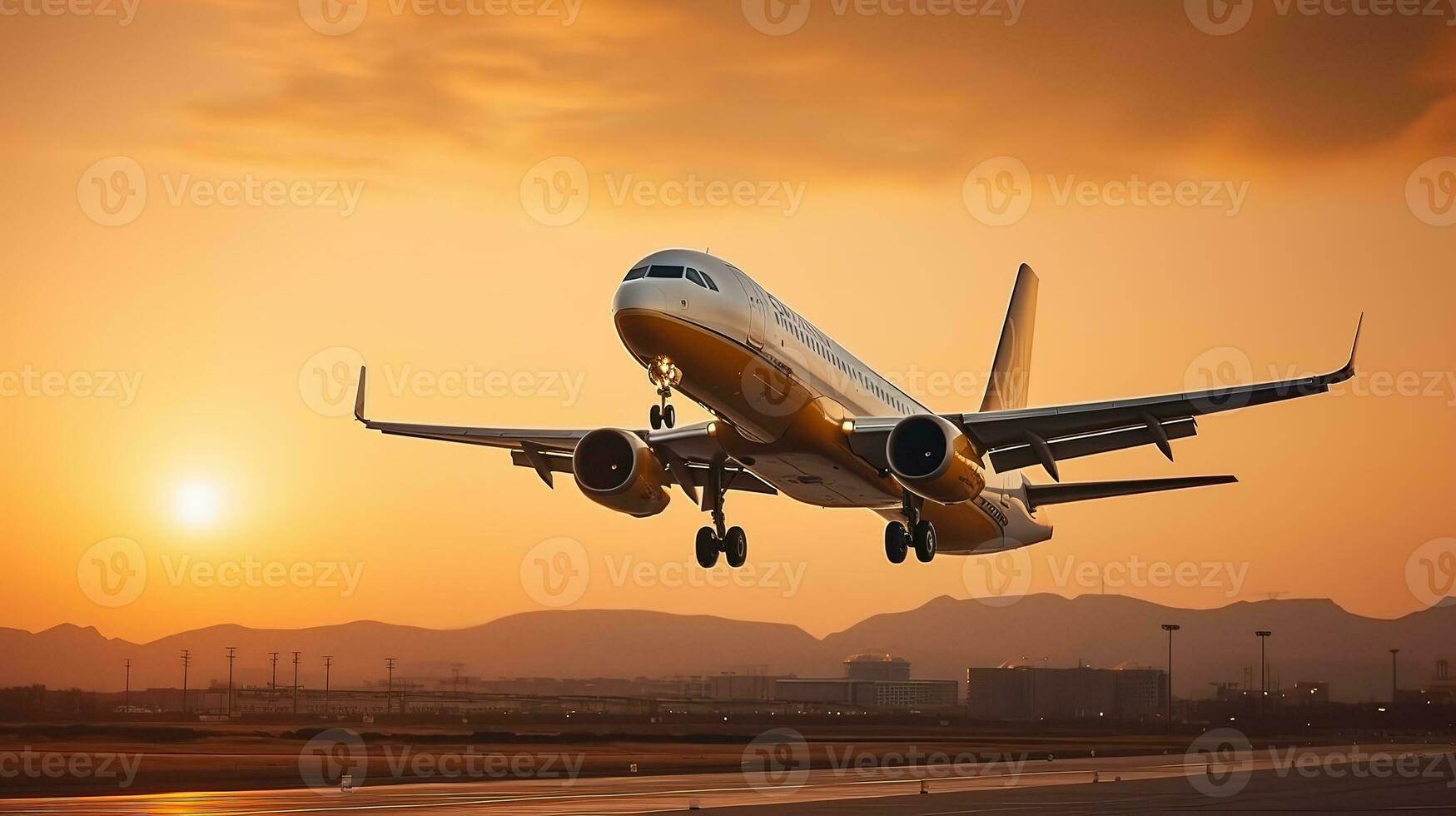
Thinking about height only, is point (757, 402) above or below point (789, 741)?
above

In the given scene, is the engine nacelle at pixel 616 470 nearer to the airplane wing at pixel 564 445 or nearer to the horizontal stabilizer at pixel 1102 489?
the airplane wing at pixel 564 445

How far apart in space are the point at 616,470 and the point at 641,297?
966 centimetres

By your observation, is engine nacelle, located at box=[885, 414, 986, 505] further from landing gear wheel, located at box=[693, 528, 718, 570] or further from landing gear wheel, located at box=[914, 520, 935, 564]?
landing gear wheel, located at box=[693, 528, 718, 570]

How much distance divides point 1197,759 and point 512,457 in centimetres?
4192

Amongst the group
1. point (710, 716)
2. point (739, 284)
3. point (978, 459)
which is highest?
point (739, 284)

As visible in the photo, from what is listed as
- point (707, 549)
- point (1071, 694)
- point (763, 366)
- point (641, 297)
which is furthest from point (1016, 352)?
point (1071, 694)

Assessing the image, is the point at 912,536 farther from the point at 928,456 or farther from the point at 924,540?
the point at 928,456

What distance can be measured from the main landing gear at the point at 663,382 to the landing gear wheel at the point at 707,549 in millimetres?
9952

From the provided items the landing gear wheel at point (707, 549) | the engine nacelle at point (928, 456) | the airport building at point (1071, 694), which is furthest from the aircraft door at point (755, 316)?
the airport building at point (1071, 694)

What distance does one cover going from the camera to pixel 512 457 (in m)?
45.1

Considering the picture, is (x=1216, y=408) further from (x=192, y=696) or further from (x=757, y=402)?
(x=192, y=696)

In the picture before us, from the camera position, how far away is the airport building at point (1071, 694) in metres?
149

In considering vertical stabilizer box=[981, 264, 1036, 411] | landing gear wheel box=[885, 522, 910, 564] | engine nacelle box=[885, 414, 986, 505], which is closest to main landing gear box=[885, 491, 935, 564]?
landing gear wheel box=[885, 522, 910, 564]

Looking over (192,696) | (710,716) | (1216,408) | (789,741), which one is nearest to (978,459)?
(1216,408)
